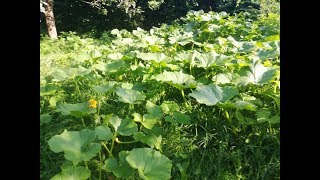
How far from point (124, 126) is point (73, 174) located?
1.13 ft

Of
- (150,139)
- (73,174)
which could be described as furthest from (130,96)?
(73,174)

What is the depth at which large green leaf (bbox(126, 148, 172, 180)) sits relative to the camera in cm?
108

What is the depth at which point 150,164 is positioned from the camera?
1.12 m

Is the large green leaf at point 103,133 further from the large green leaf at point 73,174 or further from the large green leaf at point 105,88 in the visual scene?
the large green leaf at point 105,88

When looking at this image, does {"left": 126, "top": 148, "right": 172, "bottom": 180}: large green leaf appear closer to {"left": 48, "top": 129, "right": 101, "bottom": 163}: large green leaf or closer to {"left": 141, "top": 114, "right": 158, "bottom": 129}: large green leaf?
{"left": 48, "top": 129, "right": 101, "bottom": 163}: large green leaf

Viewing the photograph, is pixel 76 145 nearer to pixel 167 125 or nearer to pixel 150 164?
pixel 150 164

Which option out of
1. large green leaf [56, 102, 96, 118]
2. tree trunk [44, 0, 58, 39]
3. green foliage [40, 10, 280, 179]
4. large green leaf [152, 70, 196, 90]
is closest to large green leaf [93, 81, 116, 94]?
green foliage [40, 10, 280, 179]

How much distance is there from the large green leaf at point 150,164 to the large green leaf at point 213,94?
0.48 meters

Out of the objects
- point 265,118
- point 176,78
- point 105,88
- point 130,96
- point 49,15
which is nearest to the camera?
point 265,118

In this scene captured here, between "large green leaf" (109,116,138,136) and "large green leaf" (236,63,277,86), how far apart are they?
0.68 m
